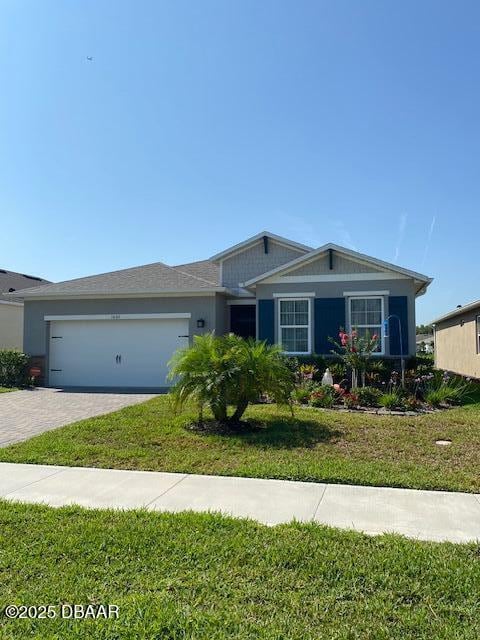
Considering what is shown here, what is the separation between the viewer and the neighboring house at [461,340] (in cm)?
2038

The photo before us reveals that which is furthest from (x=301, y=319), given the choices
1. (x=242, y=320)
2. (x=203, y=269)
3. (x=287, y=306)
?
(x=203, y=269)

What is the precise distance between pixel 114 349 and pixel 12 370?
11.5ft

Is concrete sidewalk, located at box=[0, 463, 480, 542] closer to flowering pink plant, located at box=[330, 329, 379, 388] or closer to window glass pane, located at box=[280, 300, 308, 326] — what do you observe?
flowering pink plant, located at box=[330, 329, 379, 388]

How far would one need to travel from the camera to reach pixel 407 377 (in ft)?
41.4

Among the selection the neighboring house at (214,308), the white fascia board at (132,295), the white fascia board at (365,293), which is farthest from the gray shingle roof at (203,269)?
the white fascia board at (365,293)

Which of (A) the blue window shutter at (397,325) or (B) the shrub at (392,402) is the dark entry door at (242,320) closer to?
(A) the blue window shutter at (397,325)

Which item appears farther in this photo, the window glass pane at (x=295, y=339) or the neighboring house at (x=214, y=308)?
the window glass pane at (x=295, y=339)

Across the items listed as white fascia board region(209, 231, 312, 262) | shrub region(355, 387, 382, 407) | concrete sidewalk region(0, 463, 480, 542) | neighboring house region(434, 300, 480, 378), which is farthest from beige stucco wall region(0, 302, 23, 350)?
neighboring house region(434, 300, 480, 378)

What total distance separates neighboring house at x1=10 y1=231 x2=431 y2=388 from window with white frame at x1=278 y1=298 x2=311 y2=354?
31mm

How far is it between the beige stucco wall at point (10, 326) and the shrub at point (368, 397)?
17074mm

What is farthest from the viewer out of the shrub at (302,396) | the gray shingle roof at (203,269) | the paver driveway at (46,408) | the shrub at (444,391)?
the gray shingle roof at (203,269)

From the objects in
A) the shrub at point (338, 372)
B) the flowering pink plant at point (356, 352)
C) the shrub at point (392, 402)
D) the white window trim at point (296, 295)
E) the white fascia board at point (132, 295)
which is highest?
the white fascia board at point (132, 295)

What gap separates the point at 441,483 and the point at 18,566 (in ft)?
14.6

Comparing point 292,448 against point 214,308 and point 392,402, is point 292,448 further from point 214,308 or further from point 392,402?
point 214,308
